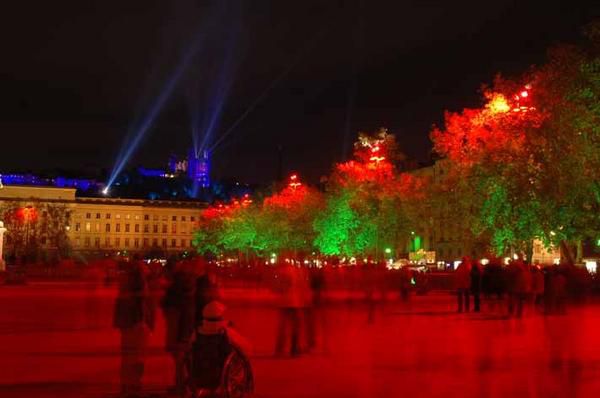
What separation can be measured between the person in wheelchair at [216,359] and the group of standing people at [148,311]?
0.29 metres

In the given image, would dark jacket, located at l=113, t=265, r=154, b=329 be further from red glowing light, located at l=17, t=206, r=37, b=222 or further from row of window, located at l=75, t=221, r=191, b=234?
row of window, located at l=75, t=221, r=191, b=234

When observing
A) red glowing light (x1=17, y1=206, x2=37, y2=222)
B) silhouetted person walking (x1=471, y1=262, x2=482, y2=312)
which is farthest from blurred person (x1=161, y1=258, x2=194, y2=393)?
red glowing light (x1=17, y1=206, x2=37, y2=222)

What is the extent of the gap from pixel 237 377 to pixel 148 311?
2.76 metres

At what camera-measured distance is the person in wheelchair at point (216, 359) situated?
10977 millimetres

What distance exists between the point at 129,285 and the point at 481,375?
6182 mm

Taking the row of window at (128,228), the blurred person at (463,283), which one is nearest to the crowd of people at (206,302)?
the blurred person at (463,283)

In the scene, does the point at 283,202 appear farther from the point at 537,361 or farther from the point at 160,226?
the point at 160,226

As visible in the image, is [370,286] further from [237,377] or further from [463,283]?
[237,377]

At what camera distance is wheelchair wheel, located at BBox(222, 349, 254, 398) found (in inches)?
431

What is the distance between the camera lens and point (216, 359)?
1099cm

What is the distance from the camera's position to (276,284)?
18297 millimetres

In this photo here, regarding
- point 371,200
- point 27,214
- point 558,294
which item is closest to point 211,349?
point 558,294

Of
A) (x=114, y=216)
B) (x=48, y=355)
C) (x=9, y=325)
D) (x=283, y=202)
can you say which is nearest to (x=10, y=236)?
(x=283, y=202)

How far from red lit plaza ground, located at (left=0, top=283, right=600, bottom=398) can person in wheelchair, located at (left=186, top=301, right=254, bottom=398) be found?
1676 mm
